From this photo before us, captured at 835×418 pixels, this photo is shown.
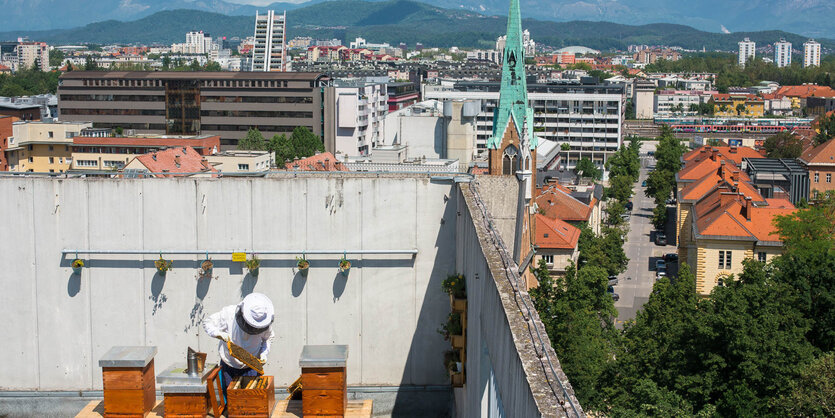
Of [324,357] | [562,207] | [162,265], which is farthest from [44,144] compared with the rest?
[324,357]

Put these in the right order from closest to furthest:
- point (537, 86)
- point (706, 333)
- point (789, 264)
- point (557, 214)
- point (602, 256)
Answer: point (706, 333)
point (789, 264)
point (602, 256)
point (557, 214)
point (537, 86)

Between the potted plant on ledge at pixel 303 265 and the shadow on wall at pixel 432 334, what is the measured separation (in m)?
2.10

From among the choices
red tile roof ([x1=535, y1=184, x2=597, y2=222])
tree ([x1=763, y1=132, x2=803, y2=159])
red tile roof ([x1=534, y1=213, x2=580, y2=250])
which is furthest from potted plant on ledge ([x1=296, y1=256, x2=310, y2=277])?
tree ([x1=763, y1=132, x2=803, y2=159])

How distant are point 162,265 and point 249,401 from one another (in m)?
5.86

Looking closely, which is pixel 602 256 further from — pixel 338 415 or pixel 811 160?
pixel 338 415

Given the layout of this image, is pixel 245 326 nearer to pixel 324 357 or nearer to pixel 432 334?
pixel 324 357

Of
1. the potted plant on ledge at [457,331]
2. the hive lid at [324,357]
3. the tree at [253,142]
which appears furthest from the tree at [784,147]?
the hive lid at [324,357]

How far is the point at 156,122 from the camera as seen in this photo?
4119 inches

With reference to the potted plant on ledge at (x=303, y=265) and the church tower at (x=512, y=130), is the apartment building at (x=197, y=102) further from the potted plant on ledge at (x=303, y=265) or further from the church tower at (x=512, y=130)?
the potted plant on ledge at (x=303, y=265)

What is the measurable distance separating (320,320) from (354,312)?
0.61 meters

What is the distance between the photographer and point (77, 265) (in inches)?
691

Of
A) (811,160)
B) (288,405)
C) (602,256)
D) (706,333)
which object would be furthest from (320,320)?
(811,160)

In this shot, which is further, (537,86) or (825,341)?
(537,86)

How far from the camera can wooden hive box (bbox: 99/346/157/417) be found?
13.2 m
